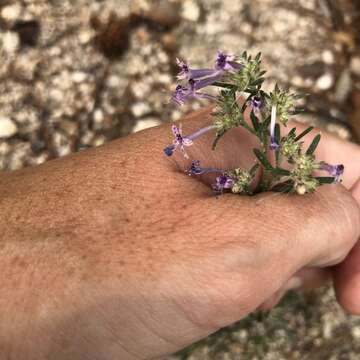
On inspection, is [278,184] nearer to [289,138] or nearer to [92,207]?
[289,138]

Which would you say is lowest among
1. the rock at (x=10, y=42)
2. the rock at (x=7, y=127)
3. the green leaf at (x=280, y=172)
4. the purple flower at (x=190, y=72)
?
the rock at (x=7, y=127)

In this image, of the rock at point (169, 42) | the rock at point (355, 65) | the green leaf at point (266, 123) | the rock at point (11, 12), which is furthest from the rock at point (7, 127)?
the rock at point (355, 65)

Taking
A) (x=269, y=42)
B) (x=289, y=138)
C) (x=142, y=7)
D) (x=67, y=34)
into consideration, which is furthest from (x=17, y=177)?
(x=269, y=42)

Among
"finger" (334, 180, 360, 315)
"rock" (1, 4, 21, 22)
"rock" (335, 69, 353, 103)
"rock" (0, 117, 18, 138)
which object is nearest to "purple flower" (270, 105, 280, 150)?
"finger" (334, 180, 360, 315)

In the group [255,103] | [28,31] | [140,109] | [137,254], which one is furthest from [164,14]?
[137,254]

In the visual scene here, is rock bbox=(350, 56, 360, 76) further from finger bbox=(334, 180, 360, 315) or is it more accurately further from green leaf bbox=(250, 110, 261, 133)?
green leaf bbox=(250, 110, 261, 133)

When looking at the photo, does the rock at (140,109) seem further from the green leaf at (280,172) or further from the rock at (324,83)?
the green leaf at (280,172)

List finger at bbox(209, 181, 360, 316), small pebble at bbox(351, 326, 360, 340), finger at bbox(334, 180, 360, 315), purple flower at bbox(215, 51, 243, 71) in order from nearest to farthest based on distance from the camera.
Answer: purple flower at bbox(215, 51, 243, 71)
finger at bbox(209, 181, 360, 316)
finger at bbox(334, 180, 360, 315)
small pebble at bbox(351, 326, 360, 340)
